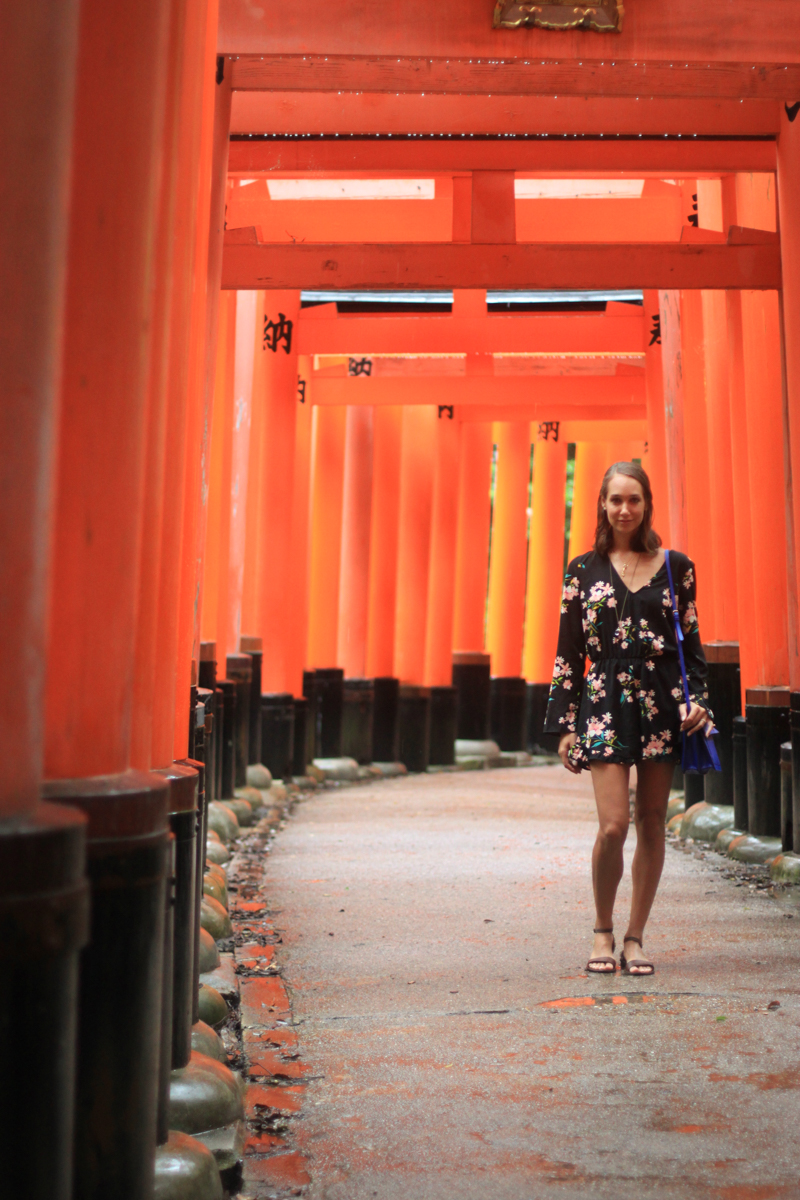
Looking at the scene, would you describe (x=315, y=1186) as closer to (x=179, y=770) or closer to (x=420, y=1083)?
(x=420, y=1083)

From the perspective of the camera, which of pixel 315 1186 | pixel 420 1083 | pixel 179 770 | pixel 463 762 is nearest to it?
pixel 315 1186

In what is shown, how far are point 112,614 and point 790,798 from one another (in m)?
4.24

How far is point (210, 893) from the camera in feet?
13.7

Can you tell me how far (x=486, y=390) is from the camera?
1162 cm

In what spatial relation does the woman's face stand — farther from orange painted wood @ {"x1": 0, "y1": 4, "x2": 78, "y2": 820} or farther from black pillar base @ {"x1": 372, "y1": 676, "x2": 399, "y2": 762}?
black pillar base @ {"x1": 372, "y1": 676, "x2": 399, "y2": 762}

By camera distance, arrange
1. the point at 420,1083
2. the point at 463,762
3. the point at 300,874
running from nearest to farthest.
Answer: the point at 420,1083
the point at 300,874
the point at 463,762

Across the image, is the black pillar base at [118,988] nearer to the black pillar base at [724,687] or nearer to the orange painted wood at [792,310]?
the orange painted wood at [792,310]

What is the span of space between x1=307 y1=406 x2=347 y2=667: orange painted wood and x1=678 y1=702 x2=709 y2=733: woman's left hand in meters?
8.15

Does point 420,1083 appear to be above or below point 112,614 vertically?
below

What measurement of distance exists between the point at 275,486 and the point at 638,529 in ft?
19.9

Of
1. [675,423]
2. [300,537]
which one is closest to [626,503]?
[675,423]

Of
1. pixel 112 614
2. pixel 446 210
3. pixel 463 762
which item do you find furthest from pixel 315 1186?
pixel 463 762

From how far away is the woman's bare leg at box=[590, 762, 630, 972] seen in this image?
3492 mm

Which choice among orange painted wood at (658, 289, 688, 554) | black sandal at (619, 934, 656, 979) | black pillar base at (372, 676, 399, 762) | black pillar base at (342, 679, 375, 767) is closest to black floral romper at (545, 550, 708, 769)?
black sandal at (619, 934, 656, 979)
